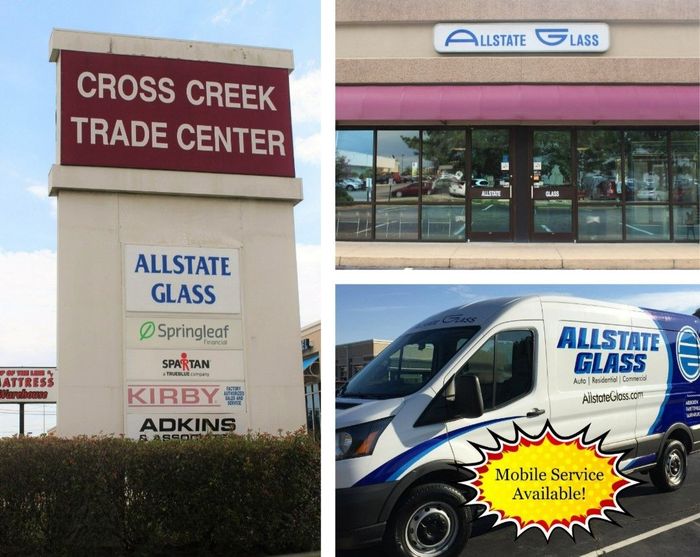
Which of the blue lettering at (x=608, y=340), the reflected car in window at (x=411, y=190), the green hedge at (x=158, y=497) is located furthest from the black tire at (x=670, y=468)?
the reflected car in window at (x=411, y=190)

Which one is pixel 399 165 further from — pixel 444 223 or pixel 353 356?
pixel 353 356

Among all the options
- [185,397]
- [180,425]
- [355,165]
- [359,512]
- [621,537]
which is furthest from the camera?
[355,165]

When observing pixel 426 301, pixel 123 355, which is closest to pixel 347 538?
pixel 426 301

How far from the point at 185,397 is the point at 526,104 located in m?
9.78

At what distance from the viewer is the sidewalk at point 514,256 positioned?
16.4 meters

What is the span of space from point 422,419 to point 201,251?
7888mm

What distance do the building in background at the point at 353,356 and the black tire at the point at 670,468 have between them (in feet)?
6.97

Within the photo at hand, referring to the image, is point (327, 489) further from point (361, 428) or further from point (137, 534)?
point (137, 534)

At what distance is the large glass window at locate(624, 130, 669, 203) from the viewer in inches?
757

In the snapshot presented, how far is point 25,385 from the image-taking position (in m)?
36.2

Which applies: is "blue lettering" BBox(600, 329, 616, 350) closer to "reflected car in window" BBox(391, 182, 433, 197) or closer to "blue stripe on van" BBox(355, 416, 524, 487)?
"blue stripe on van" BBox(355, 416, 524, 487)

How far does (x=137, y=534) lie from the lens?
396 inches

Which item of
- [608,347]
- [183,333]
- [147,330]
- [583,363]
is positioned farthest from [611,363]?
[147,330]

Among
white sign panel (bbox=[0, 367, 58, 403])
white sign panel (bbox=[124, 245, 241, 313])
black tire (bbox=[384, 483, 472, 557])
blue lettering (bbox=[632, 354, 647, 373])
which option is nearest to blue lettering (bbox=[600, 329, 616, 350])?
blue lettering (bbox=[632, 354, 647, 373])
